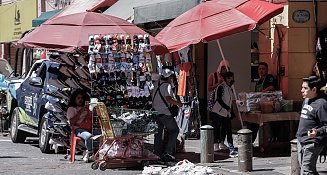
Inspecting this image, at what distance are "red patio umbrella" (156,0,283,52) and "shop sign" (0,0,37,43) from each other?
15.2 metres

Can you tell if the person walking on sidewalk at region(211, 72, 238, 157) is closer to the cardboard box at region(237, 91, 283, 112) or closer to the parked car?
the cardboard box at region(237, 91, 283, 112)

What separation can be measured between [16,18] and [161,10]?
14248mm

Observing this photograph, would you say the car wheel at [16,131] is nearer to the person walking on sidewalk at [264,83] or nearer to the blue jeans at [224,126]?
the blue jeans at [224,126]

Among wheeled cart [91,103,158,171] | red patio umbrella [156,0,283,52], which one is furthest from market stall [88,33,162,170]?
red patio umbrella [156,0,283,52]

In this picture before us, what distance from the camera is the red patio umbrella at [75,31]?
12867mm

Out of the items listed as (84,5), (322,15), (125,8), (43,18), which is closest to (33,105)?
(125,8)

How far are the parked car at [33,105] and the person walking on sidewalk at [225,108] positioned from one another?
117 inches

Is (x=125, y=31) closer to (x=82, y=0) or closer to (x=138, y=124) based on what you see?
(x=138, y=124)

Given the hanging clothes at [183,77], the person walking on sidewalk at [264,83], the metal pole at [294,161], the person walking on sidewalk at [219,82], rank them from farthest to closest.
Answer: the hanging clothes at [183,77]
the person walking on sidewalk at [264,83]
the person walking on sidewalk at [219,82]
the metal pole at [294,161]

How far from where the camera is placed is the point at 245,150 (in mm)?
11461

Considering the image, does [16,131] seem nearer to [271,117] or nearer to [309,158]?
[271,117]

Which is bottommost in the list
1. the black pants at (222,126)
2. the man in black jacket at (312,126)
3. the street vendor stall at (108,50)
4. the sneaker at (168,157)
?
the sneaker at (168,157)

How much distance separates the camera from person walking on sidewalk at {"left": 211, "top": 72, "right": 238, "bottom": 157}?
44.7 feet

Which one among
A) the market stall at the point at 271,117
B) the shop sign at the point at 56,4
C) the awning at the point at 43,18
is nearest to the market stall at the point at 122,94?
the market stall at the point at 271,117
